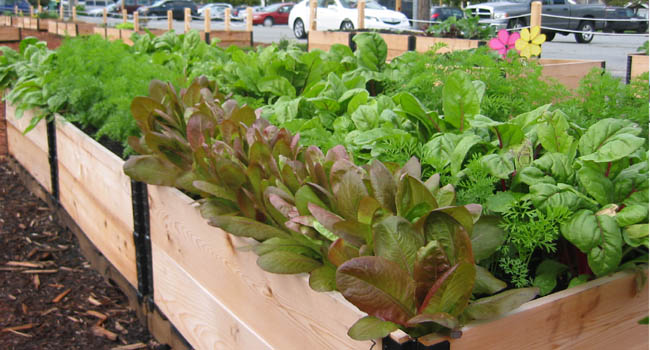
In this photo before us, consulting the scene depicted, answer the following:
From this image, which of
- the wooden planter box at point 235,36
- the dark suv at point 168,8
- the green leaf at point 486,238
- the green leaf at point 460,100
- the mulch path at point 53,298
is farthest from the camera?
the dark suv at point 168,8

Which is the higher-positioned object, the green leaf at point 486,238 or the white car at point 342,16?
the white car at point 342,16

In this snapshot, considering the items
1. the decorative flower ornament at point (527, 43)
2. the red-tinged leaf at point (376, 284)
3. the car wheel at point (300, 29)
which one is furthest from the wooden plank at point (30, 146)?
the car wheel at point (300, 29)

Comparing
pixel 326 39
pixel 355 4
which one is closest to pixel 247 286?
pixel 326 39

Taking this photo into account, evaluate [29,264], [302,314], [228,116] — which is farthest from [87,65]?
[302,314]

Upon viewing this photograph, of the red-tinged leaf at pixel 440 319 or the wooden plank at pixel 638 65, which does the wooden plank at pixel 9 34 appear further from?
the red-tinged leaf at pixel 440 319

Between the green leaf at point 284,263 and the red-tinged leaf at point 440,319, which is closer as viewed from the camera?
the red-tinged leaf at point 440,319

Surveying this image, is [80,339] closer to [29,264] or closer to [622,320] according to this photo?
[29,264]

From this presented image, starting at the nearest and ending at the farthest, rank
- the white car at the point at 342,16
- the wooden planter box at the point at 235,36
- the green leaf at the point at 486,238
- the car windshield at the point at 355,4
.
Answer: the green leaf at the point at 486,238 < the wooden planter box at the point at 235,36 < the white car at the point at 342,16 < the car windshield at the point at 355,4

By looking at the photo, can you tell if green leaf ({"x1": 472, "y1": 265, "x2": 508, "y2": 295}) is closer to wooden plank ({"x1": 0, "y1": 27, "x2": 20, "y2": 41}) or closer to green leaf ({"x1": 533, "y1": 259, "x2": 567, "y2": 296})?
green leaf ({"x1": 533, "y1": 259, "x2": 567, "y2": 296})

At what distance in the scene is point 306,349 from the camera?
4.96ft

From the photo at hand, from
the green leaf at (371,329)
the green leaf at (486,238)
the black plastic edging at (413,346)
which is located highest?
the green leaf at (486,238)

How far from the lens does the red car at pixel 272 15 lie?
37906 mm

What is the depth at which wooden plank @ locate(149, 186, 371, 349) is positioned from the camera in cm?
140

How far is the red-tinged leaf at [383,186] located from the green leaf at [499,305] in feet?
0.93
